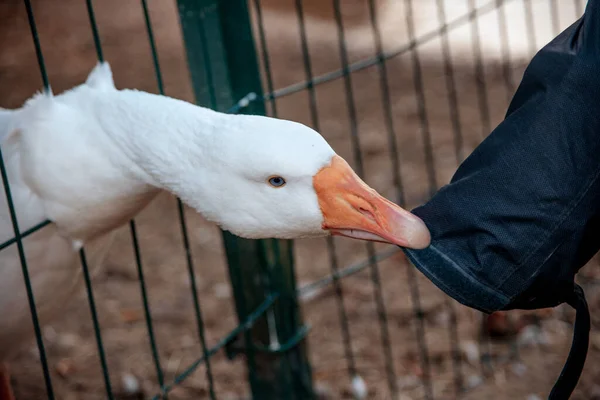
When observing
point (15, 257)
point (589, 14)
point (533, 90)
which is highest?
point (589, 14)

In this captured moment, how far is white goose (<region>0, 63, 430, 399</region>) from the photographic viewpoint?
1855 mm

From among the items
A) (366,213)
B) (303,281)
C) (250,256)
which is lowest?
(303,281)

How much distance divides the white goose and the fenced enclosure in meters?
0.14

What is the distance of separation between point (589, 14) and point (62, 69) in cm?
561

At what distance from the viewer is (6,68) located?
22.3 ft

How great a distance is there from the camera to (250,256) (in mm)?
2713

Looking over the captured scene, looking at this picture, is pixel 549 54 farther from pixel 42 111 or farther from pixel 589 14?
pixel 42 111

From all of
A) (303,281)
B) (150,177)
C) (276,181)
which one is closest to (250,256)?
(150,177)

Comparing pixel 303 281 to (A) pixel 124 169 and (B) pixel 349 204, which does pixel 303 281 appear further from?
(B) pixel 349 204

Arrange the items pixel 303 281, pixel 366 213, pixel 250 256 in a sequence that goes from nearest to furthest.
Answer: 1. pixel 366 213
2. pixel 250 256
3. pixel 303 281

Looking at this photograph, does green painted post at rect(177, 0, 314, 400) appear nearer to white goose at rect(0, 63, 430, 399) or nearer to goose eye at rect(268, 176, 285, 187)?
white goose at rect(0, 63, 430, 399)

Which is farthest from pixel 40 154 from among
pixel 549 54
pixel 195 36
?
pixel 549 54

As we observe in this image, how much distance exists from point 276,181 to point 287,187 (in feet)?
0.09

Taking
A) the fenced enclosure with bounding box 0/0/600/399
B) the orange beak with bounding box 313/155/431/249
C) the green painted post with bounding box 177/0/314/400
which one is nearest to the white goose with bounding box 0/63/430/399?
the orange beak with bounding box 313/155/431/249
